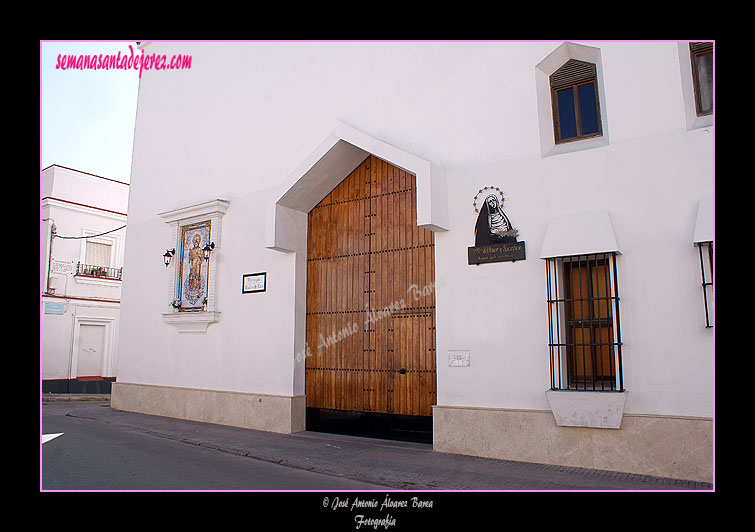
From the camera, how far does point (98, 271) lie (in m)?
19.6

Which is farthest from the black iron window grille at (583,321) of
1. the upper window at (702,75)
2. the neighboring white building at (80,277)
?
the neighboring white building at (80,277)

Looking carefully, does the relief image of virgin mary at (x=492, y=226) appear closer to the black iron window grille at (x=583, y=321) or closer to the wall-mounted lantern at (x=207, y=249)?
the black iron window grille at (x=583, y=321)

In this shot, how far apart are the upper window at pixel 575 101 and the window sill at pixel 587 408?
323 centimetres

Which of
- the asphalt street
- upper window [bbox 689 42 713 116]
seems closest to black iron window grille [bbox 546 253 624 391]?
upper window [bbox 689 42 713 116]

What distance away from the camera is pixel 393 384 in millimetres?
8773

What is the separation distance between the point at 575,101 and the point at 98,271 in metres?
17.2

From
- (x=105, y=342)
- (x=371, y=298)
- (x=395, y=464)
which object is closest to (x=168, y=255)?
(x=371, y=298)

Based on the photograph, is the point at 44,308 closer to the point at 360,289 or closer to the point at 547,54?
the point at 360,289

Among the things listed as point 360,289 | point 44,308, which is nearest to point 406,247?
point 360,289

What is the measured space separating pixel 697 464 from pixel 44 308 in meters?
17.9

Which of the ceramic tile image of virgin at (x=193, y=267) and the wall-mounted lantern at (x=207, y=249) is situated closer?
the wall-mounted lantern at (x=207, y=249)

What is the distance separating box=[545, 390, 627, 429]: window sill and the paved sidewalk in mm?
527

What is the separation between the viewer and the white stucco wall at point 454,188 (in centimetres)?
645

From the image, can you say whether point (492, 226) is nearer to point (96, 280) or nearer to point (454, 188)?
point (454, 188)
